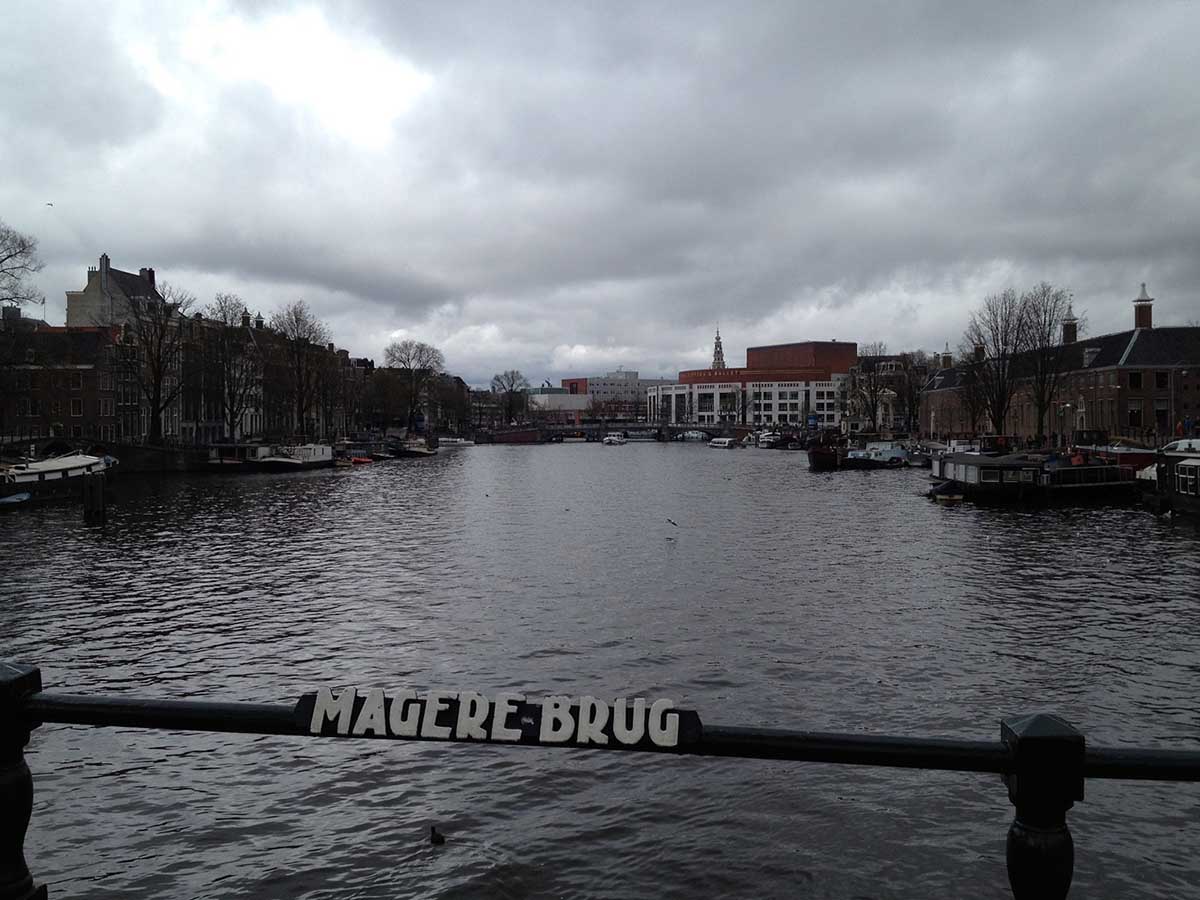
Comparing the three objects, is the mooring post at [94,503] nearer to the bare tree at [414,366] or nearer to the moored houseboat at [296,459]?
the moored houseboat at [296,459]

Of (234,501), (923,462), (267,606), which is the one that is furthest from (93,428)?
(923,462)

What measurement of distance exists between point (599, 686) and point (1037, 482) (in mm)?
47050

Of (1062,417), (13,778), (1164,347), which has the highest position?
(1164,347)

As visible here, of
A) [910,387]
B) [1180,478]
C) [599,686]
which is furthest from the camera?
[910,387]

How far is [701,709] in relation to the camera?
1511 cm

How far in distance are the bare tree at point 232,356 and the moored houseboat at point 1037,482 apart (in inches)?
2843

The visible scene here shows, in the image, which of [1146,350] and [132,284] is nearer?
[1146,350]

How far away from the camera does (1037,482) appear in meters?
54.7

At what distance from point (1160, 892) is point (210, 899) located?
10.0 metres

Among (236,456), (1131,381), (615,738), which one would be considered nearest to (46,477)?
(236,456)

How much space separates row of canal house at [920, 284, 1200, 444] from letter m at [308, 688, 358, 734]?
91146 millimetres

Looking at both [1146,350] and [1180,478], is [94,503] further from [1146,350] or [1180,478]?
[1146,350]

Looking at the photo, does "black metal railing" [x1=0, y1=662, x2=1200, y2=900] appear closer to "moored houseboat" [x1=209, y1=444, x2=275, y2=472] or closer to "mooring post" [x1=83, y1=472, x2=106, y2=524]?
"mooring post" [x1=83, y1=472, x2=106, y2=524]

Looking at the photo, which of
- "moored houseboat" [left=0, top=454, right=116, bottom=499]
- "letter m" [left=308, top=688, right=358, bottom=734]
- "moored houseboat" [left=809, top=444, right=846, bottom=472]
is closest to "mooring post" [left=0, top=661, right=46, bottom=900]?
"letter m" [left=308, top=688, right=358, bottom=734]
